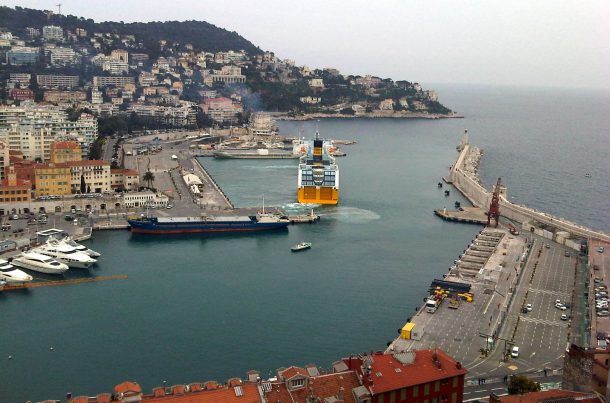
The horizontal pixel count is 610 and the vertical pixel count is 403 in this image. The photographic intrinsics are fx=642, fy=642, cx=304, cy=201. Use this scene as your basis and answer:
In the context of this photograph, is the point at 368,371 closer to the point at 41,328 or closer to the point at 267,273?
the point at 41,328

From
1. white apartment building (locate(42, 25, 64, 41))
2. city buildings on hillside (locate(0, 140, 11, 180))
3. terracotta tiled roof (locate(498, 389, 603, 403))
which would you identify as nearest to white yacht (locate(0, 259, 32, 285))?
city buildings on hillside (locate(0, 140, 11, 180))

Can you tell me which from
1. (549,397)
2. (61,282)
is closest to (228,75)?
(61,282)

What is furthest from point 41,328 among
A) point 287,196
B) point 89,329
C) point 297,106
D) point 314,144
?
point 297,106

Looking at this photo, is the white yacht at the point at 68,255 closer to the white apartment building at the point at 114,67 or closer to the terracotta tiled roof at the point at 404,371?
the terracotta tiled roof at the point at 404,371

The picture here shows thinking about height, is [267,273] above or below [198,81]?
below

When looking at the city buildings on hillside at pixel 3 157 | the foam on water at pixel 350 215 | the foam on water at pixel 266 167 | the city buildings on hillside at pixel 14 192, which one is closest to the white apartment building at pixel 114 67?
the foam on water at pixel 266 167

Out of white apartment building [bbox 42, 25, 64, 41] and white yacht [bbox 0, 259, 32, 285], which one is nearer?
white yacht [bbox 0, 259, 32, 285]

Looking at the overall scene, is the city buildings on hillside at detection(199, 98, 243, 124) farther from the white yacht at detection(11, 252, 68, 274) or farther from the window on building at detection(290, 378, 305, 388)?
the window on building at detection(290, 378, 305, 388)
